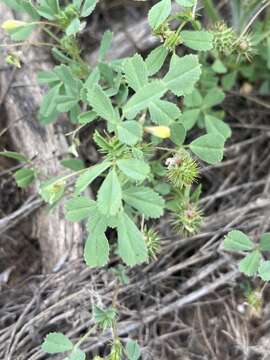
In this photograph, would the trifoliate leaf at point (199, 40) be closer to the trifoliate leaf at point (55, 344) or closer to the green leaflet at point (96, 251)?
the green leaflet at point (96, 251)

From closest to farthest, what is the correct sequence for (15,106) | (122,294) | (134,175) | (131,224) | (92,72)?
1. (134,175)
2. (131,224)
3. (92,72)
4. (122,294)
5. (15,106)

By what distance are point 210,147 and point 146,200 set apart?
0.29 m

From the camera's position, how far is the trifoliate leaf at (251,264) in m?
1.73

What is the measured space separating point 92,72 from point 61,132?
415 millimetres

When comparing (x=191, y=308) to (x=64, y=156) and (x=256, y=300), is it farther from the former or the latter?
(x=64, y=156)

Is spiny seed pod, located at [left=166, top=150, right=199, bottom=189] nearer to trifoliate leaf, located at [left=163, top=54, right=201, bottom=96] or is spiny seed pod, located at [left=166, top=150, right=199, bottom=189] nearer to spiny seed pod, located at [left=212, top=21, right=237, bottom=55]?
trifoliate leaf, located at [left=163, top=54, right=201, bottom=96]

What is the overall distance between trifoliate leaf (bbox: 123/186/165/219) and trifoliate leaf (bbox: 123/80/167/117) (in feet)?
0.77

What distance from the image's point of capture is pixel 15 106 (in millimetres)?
2236

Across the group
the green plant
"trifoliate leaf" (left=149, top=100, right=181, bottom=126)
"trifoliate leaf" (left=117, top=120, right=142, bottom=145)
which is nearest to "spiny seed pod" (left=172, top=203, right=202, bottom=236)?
the green plant

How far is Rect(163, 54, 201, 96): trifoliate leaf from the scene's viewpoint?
4.91ft

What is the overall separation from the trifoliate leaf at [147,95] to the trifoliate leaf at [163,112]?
0.12 meters

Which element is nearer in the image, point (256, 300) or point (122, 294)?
point (256, 300)

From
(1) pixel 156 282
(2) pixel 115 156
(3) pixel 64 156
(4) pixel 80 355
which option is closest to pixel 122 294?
(1) pixel 156 282

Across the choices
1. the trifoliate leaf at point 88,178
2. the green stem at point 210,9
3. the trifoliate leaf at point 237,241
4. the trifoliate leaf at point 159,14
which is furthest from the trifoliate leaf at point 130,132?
the green stem at point 210,9
